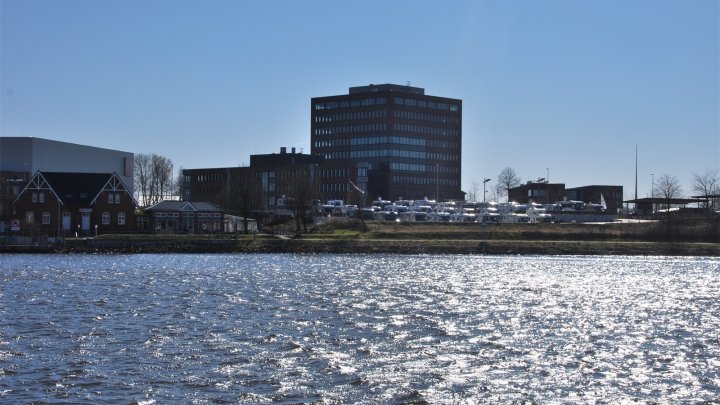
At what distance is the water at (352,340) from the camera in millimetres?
24000

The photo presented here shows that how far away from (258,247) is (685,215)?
66174 millimetres

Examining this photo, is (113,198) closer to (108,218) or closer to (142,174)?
(108,218)

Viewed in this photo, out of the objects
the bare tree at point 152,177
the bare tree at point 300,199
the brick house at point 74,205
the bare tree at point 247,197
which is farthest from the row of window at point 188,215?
the bare tree at point 152,177

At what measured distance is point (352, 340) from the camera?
1286 inches

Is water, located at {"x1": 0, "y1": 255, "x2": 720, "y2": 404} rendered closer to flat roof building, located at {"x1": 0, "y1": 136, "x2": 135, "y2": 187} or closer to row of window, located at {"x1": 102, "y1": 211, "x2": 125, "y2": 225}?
row of window, located at {"x1": 102, "y1": 211, "x2": 125, "y2": 225}

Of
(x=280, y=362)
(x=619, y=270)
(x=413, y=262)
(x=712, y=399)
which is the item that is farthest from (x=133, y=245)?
(x=712, y=399)

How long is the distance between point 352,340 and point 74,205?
9988 cm

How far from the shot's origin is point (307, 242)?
111875mm

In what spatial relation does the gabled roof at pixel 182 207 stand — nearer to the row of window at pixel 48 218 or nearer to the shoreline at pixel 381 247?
the row of window at pixel 48 218

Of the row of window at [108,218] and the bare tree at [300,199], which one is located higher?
the bare tree at [300,199]

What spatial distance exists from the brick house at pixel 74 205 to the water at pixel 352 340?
6227cm

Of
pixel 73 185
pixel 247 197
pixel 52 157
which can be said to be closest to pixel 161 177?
pixel 52 157

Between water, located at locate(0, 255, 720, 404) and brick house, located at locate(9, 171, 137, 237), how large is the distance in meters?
62.3

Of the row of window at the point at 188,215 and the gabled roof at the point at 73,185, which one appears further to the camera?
the row of window at the point at 188,215
